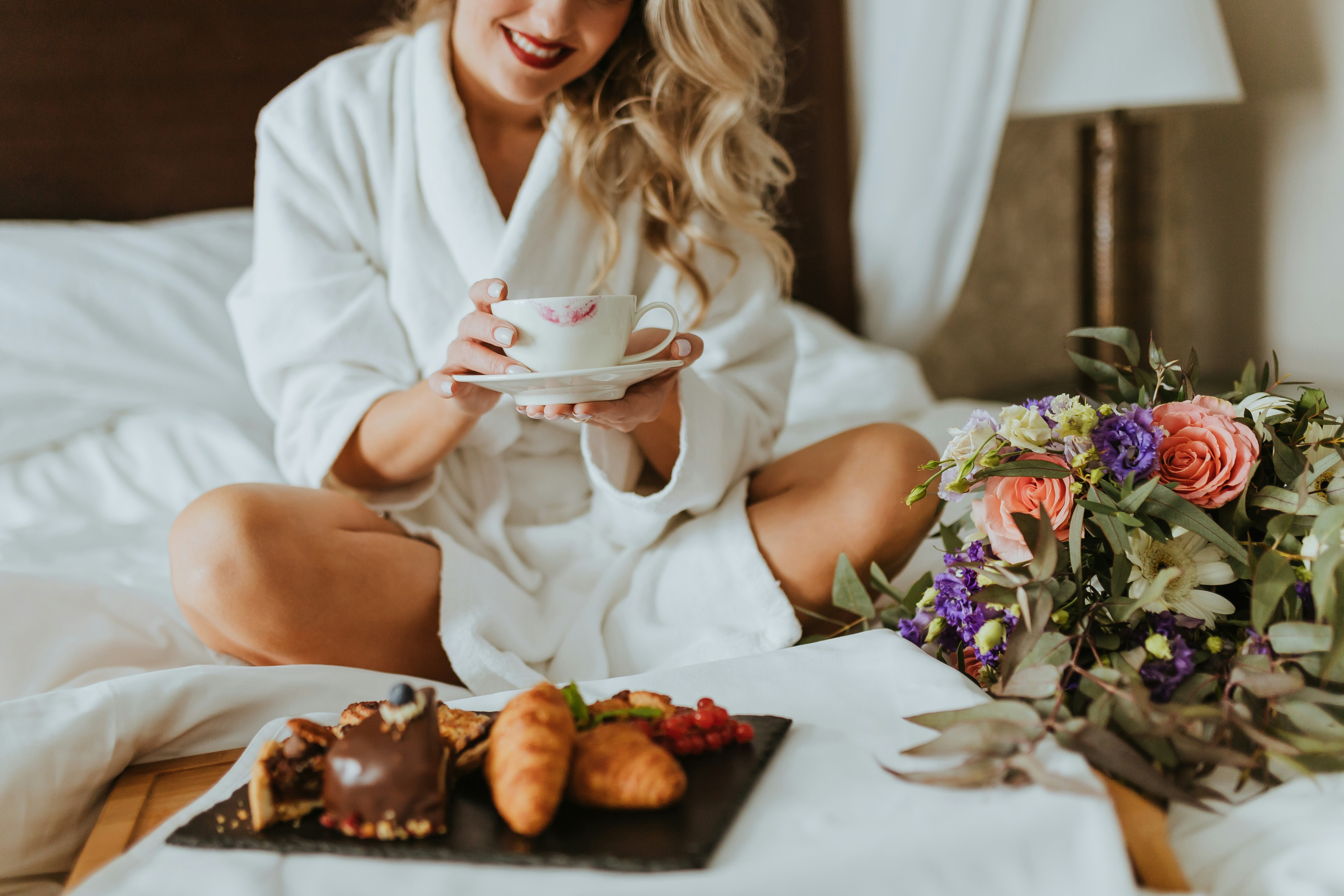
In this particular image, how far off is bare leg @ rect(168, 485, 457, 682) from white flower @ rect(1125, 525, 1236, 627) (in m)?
0.65

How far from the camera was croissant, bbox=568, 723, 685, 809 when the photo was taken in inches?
21.6

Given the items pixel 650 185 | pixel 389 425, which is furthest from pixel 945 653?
pixel 650 185

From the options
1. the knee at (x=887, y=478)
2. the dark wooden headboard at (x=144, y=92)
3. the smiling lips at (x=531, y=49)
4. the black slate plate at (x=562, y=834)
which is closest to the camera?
the black slate plate at (x=562, y=834)

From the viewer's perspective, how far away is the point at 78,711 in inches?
28.4

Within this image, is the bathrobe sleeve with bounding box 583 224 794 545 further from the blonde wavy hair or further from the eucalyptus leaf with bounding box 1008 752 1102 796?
the eucalyptus leaf with bounding box 1008 752 1102 796

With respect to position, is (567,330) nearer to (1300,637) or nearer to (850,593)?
(850,593)

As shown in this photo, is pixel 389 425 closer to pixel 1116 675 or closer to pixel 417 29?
pixel 417 29

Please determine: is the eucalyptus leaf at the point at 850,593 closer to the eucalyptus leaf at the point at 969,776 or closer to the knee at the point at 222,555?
the eucalyptus leaf at the point at 969,776

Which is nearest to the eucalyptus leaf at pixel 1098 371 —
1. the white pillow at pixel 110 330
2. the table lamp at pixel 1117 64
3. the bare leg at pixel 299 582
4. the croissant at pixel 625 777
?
the croissant at pixel 625 777

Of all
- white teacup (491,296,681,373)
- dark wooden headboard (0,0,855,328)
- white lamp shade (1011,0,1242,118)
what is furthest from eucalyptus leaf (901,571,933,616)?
white lamp shade (1011,0,1242,118)

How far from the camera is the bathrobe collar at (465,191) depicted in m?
1.15

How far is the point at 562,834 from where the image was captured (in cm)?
53

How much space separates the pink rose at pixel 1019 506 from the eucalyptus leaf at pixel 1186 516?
0.06 meters

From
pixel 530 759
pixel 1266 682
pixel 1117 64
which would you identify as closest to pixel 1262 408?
pixel 1266 682
